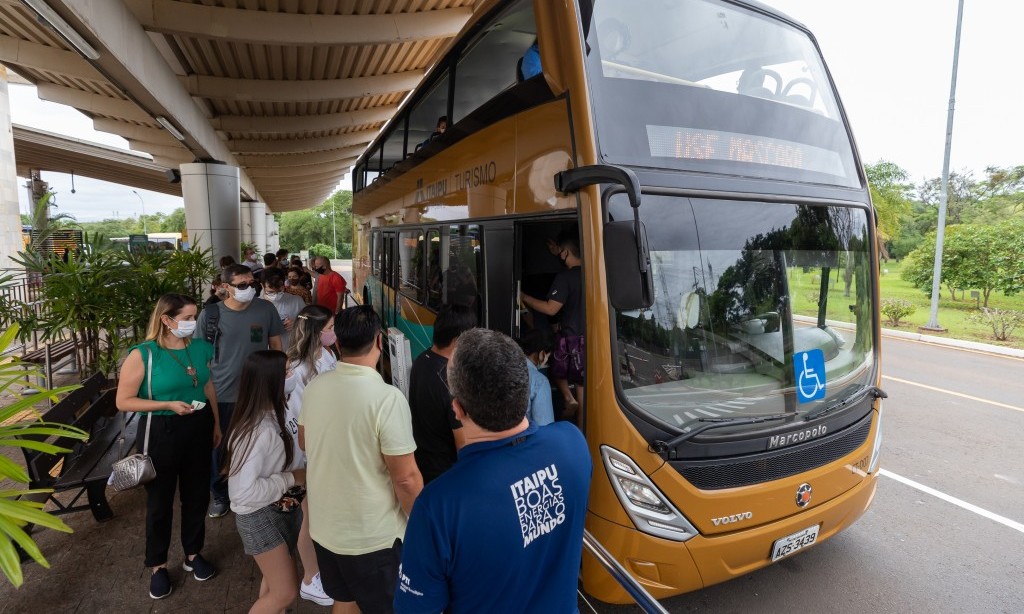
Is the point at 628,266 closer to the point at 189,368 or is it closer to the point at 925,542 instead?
the point at 189,368

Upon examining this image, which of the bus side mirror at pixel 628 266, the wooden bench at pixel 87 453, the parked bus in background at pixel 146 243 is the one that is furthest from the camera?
the parked bus in background at pixel 146 243

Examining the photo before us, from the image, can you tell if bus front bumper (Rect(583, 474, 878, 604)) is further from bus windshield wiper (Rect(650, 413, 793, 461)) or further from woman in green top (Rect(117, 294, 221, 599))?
woman in green top (Rect(117, 294, 221, 599))

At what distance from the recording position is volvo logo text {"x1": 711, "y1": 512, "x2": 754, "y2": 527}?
9.57 feet

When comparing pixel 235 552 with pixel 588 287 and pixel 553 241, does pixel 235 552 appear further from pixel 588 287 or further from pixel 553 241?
pixel 553 241

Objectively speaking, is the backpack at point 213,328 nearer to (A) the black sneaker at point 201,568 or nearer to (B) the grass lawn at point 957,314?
(A) the black sneaker at point 201,568

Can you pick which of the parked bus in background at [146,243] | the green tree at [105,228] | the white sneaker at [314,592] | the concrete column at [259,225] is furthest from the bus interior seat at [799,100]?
the concrete column at [259,225]

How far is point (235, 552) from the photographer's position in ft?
12.9

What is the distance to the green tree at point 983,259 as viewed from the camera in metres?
17.9

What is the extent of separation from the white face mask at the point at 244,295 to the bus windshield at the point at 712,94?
2966mm

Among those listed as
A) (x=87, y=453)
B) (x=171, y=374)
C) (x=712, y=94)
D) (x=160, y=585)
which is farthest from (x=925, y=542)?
(x=87, y=453)

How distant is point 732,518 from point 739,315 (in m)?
1.12

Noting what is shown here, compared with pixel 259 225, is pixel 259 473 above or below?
below

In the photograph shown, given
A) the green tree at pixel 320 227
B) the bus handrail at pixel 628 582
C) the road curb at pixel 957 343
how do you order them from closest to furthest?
the bus handrail at pixel 628 582
the road curb at pixel 957 343
the green tree at pixel 320 227

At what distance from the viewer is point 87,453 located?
13.8ft
